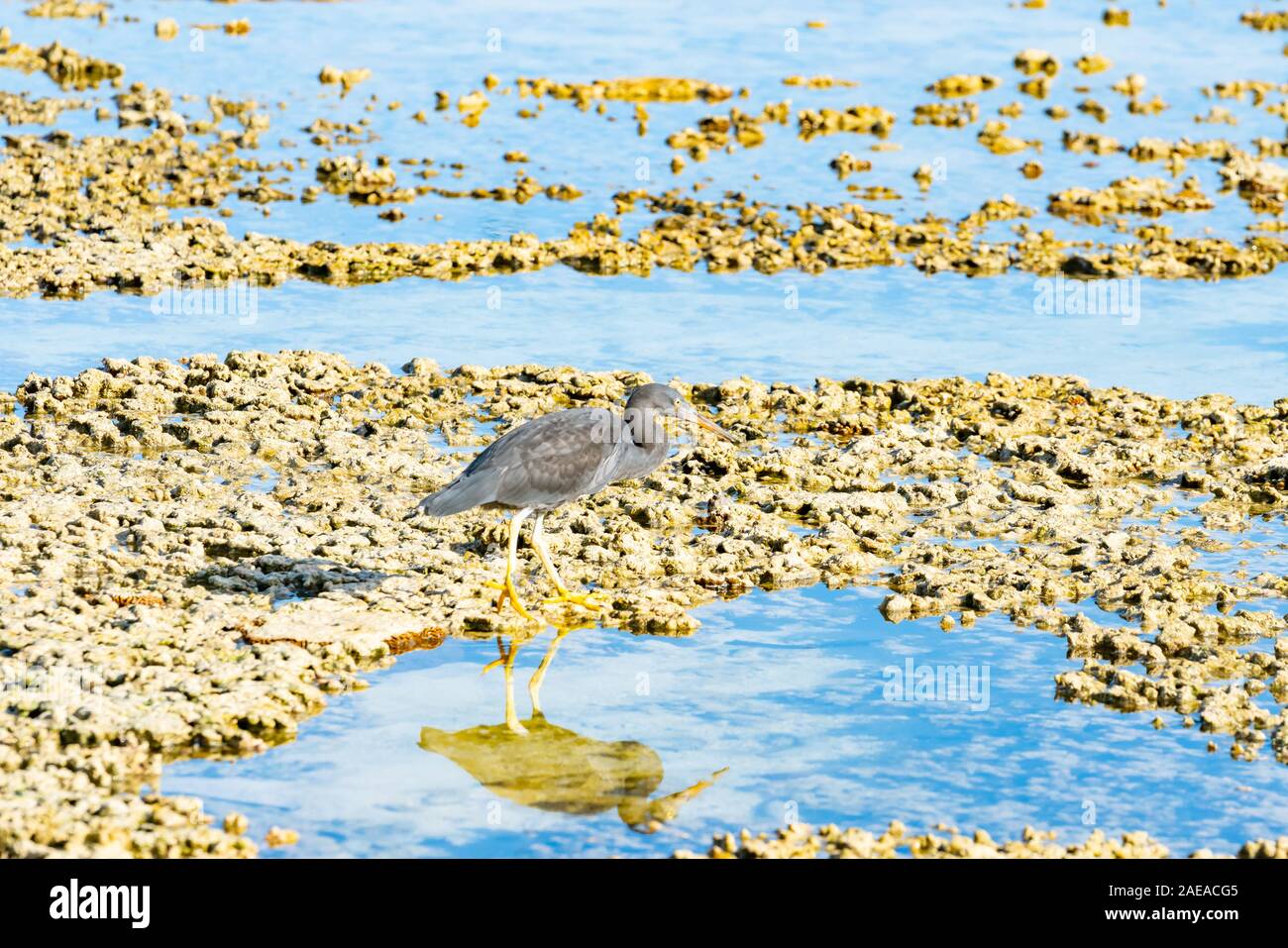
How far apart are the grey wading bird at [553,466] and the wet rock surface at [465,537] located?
520 mm

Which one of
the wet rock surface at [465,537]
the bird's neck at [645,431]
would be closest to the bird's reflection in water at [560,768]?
the wet rock surface at [465,537]

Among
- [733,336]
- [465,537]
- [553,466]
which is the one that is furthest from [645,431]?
[733,336]

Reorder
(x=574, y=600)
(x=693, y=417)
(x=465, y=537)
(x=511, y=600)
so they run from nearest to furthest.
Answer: (x=511, y=600), (x=574, y=600), (x=693, y=417), (x=465, y=537)

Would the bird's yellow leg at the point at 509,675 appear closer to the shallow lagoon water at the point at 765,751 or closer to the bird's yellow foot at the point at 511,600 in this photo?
the shallow lagoon water at the point at 765,751

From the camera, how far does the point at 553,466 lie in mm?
11227

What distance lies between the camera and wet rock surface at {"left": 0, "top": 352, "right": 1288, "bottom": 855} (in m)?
9.73

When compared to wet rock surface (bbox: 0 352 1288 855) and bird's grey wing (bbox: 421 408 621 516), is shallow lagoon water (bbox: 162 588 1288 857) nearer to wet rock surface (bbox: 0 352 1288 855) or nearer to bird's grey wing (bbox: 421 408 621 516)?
wet rock surface (bbox: 0 352 1288 855)

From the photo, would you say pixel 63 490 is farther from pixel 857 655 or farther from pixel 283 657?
pixel 857 655

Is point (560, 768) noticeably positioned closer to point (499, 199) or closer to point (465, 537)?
point (465, 537)

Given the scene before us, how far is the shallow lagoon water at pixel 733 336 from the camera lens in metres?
9.27

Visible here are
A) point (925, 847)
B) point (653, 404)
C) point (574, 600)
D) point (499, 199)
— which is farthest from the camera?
point (499, 199)

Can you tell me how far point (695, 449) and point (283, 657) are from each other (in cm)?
473

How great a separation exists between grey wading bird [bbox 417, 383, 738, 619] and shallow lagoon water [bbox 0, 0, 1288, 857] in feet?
2.60

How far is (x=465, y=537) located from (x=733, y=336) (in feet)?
19.2
